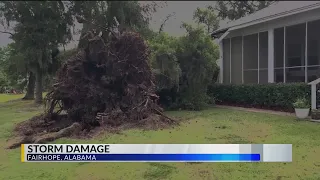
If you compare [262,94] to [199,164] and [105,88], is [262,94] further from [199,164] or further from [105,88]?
[199,164]

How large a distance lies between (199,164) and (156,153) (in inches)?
29.8

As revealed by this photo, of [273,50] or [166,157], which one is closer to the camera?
[166,157]

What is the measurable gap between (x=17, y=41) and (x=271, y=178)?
3.96m

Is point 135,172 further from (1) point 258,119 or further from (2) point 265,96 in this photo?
(2) point 265,96

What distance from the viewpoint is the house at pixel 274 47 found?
1088 cm

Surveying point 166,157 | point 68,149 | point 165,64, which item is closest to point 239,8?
point 165,64

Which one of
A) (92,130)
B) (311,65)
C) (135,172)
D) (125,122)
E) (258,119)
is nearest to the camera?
(135,172)

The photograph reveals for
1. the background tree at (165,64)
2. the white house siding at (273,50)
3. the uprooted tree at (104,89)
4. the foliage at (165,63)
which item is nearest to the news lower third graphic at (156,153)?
the uprooted tree at (104,89)

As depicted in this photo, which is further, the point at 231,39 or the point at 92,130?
the point at 231,39

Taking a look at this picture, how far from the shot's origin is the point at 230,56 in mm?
15008

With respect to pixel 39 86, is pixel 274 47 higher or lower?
higher

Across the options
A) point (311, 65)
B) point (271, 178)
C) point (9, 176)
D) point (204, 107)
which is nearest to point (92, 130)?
point (9, 176)

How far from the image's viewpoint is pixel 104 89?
27.4 ft

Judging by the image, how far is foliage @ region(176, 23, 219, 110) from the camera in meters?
11.3
